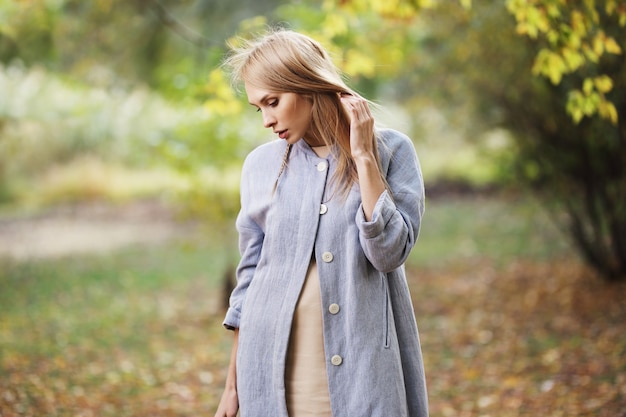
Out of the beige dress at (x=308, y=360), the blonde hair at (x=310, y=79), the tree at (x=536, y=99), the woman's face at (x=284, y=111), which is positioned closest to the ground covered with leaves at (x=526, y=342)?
the tree at (x=536, y=99)

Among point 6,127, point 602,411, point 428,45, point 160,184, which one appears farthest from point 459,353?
point 160,184

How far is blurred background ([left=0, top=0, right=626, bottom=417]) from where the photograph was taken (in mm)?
5809

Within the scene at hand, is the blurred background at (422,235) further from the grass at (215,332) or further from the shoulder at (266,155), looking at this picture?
the shoulder at (266,155)

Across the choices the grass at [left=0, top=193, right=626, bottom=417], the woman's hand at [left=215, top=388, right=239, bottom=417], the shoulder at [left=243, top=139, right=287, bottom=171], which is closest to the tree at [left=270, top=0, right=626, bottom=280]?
the grass at [left=0, top=193, right=626, bottom=417]

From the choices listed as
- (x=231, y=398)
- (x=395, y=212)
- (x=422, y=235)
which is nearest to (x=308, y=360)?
(x=231, y=398)

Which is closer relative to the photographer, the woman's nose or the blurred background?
the woman's nose

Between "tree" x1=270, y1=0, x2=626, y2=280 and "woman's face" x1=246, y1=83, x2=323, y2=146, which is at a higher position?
"tree" x1=270, y1=0, x2=626, y2=280

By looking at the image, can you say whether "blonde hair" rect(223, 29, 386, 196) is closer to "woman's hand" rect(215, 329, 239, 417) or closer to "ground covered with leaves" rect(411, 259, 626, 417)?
"woman's hand" rect(215, 329, 239, 417)

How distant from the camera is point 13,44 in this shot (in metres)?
10.1

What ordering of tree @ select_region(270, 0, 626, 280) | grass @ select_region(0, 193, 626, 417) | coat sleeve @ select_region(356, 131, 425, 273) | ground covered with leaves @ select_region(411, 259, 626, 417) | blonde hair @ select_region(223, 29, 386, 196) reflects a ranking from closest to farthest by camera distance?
1. coat sleeve @ select_region(356, 131, 425, 273)
2. blonde hair @ select_region(223, 29, 386, 196)
3. ground covered with leaves @ select_region(411, 259, 626, 417)
4. grass @ select_region(0, 193, 626, 417)
5. tree @ select_region(270, 0, 626, 280)

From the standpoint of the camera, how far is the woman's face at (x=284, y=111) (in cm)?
236

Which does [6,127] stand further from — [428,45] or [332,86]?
[332,86]

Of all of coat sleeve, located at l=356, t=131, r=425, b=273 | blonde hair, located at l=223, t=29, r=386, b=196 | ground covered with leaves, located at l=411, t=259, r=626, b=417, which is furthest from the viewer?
ground covered with leaves, located at l=411, t=259, r=626, b=417

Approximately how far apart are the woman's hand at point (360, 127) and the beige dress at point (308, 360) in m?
0.36
